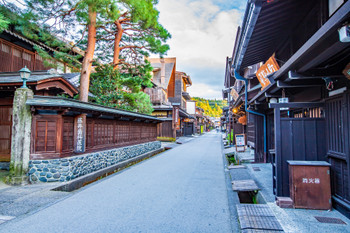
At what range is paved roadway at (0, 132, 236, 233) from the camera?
463 cm

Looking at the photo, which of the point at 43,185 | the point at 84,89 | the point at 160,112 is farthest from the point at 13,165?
the point at 160,112

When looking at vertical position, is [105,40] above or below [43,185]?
above

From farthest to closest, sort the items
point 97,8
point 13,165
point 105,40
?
point 105,40, point 97,8, point 13,165

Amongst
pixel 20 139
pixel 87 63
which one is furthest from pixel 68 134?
pixel 87 63

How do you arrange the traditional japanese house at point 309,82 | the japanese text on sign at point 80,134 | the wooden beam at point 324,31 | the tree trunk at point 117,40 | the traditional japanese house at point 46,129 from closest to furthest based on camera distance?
the wooden beam at point 324,31
the traditional japanese house at point 309,82
the traditional japanese house at point 46,129
the japanese text on sign at point 80,134
the tree trunk at point 117,40

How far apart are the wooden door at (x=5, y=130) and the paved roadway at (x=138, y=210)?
17.0 feet

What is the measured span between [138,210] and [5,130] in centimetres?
859

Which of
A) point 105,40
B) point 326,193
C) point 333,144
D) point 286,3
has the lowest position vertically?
point 326,193

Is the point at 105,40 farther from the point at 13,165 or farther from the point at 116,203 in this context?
the point at 116,203

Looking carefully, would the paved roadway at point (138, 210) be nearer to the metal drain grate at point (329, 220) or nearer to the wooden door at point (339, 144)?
the metal drain grate at point (329, 220)

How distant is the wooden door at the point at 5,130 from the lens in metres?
10.1

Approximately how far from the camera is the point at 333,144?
507 centimetres

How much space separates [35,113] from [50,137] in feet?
3.47

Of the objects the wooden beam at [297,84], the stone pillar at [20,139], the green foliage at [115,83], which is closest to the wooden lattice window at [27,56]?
the green foliage at [115,83]
